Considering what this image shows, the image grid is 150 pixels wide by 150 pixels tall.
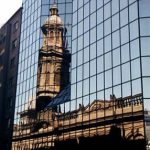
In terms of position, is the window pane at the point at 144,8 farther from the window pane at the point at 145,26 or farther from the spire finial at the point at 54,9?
the spire finial at the point at 54,9

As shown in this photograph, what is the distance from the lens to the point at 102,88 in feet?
124

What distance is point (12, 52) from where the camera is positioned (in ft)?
201

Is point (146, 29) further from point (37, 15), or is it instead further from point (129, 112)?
point (37, 15)

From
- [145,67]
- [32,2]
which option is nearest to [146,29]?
[145,67]

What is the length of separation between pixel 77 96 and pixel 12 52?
2324cm

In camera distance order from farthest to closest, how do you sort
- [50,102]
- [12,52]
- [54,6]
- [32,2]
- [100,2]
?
[12,52] → [32,2] → [54,6] → [50,102] → [100,2]

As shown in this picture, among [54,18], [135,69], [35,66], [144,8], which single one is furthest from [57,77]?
[144,8]

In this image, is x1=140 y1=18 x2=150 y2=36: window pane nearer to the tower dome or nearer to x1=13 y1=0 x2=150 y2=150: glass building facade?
x1=13 y1=0 x2=150 y2=150: glass building facade

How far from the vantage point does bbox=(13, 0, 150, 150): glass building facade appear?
33.1 metres

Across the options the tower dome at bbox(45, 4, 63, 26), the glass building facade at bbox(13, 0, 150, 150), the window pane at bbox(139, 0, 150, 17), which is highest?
the tower dome at bbox(45, 4, 63, 26)

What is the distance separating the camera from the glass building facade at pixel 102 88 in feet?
109

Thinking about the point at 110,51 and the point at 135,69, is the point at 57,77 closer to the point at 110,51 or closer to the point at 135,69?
the point at 110,51

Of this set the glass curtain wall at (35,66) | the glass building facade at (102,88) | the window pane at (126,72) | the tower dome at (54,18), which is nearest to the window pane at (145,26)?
the glass building facade at (102,88)

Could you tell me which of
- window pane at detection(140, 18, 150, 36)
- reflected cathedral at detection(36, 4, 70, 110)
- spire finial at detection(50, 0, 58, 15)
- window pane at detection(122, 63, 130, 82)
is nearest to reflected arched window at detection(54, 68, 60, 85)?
reflected cathedral at detection(36, 4, 70, 110)
